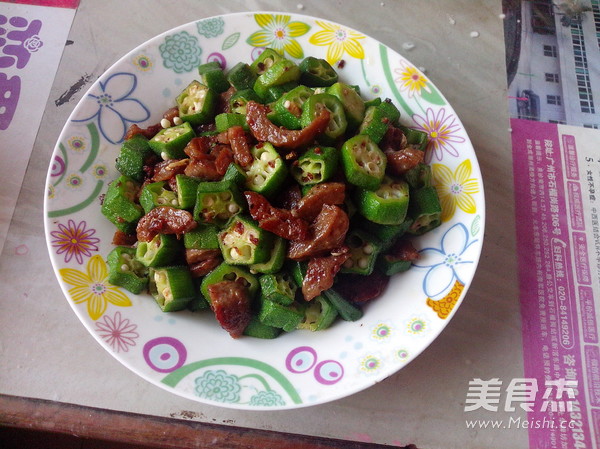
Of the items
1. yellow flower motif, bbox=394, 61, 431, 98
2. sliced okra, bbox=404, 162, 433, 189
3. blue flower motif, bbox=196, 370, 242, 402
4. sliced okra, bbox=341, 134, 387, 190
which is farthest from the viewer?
yellow flower motif, bbox=394, 61, 431, 98

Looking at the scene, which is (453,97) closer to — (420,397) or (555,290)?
(555,290)

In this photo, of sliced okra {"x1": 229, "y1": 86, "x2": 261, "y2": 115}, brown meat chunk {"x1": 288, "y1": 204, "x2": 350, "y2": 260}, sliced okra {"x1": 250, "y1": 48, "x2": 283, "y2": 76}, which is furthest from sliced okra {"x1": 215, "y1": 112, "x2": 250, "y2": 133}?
brown meat chunk {"x1": 288, "y1": 204, "x2": 350, "y2": 260}

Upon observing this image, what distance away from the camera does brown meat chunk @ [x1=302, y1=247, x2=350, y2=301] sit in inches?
64.0

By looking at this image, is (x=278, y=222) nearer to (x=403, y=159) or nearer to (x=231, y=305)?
(x=231, y=305)

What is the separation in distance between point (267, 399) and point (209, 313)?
40 cm

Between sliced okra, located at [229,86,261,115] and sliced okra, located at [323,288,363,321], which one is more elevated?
sliced okra, located at [229,86,261,115]

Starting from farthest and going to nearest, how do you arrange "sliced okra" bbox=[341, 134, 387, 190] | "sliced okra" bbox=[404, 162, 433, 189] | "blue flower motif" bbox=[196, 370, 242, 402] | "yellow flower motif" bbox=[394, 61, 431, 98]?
"yellow flower motif" bbox=[394, 61, 431, 98] → "sliced okra" bbox=[404, 162, 433, 189] → "sliced okra" bbox=[341, 134, 387, 190] → "blue flower motif" bbox=[196, 370, 242, 402]

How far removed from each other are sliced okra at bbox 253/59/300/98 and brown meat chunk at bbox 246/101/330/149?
17 centimetres

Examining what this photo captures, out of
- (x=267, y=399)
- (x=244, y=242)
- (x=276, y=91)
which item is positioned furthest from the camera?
(x=276, y=91)

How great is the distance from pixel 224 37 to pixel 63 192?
881 millimetres

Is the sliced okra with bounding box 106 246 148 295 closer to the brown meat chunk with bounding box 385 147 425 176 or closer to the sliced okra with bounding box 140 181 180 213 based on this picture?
the sliced okra with bounding box 140 181 180 213

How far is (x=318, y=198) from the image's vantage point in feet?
5.33

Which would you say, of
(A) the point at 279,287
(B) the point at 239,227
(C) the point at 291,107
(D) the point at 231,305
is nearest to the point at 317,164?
(C) the point at 291,107
